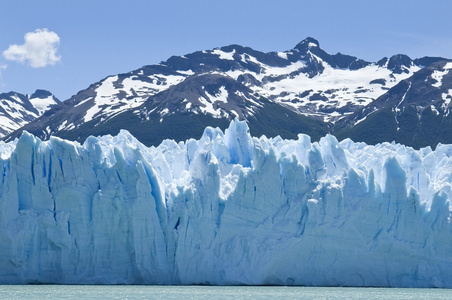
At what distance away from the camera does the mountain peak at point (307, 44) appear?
619ft

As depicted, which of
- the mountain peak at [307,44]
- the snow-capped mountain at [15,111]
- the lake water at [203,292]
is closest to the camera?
the lake water at [203,292]

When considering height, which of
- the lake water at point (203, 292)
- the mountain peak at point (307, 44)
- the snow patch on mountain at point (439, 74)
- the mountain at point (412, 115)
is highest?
the mountain peak at point (307, 44)

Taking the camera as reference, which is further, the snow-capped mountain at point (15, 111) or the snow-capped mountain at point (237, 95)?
the snow-capped mountain at point (15, 111)

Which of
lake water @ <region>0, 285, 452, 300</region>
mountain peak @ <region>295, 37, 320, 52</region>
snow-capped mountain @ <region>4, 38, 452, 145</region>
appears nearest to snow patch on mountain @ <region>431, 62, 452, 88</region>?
snow-capped mountain @ <region>4, 38, 452, 145</region>

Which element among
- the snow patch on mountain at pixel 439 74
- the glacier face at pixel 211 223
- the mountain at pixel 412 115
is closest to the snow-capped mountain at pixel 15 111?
the mountain at pixel 412 115

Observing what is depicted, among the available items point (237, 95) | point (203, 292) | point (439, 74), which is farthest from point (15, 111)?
point (203, 292)

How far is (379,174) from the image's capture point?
33562mm

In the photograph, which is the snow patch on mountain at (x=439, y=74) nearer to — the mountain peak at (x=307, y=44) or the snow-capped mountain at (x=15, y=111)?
the mountain peak at (x=307, y=44)

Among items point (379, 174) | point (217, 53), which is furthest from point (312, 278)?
point (217, 53)

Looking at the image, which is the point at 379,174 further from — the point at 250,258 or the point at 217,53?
the point at 217,53

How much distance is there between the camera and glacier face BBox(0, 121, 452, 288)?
30875mm

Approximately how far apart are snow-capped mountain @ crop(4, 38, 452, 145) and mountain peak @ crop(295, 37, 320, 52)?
22 cm

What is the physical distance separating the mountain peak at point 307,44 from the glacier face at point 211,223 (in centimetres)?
15775

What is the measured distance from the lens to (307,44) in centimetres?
18950
